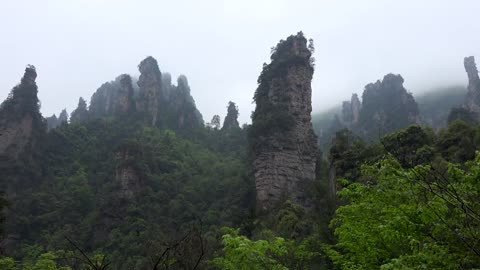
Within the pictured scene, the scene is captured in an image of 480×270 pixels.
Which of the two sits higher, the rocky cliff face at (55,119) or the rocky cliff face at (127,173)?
the rocky cliff face at (55,119)

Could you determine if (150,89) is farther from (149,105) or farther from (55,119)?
(55,119)

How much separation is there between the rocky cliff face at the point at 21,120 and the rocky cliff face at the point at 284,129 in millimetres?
32845

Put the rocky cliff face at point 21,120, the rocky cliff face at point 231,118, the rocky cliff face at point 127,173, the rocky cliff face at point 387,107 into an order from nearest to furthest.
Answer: the rocky cliff face at point 127,173, the rocky cliff face at point 21,120, the rocky cliff face at point 387,107, the rocky cliff face at point 231,118

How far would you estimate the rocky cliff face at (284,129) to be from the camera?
4662 cm

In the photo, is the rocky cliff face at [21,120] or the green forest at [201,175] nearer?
the green forest at [201,175]

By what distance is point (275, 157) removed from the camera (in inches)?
1886

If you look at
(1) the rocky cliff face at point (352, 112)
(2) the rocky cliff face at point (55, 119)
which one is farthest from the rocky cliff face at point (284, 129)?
(2) the rocky cliff face at point (55, 119)

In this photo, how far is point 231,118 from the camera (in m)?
88.3

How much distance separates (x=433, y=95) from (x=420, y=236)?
119339 millimetres

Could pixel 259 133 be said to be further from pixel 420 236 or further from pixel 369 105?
pixel 369 105

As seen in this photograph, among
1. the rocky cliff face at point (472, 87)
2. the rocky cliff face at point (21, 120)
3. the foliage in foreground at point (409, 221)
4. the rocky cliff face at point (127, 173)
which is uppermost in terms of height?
the rocky cliff face at point (472, 87)

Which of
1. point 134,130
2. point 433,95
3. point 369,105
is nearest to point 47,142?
point 134,130

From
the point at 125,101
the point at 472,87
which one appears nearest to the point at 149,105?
the point at 125,101

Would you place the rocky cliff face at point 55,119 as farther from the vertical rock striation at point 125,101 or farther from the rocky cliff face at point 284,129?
the rocky cliff face at point 284,129
